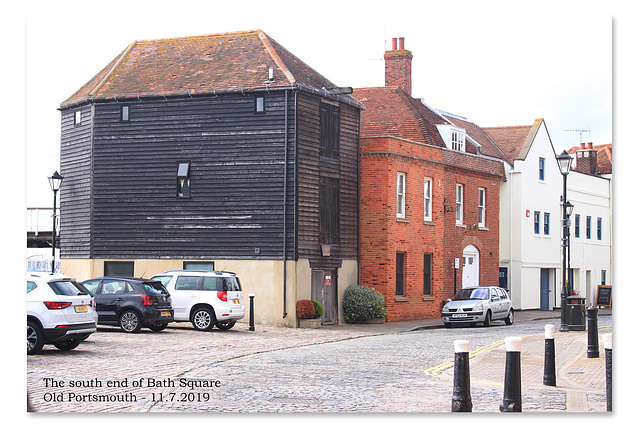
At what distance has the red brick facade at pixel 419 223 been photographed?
1236 inches

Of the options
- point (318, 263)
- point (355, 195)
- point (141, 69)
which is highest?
point (141, 69)

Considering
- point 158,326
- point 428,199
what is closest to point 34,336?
point 158,326

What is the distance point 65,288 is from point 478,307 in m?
15.8

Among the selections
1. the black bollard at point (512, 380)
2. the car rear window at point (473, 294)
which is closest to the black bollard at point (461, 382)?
the black bollard at point (512, 380)

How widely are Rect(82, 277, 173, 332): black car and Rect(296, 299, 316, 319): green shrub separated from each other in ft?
18.0

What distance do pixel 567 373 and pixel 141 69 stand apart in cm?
1766

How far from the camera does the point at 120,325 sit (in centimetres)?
2209

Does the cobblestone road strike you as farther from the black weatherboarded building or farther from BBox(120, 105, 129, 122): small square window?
BBox(120, 105, 129, 122): small square window

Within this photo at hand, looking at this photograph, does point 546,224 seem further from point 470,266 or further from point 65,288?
point 65,288

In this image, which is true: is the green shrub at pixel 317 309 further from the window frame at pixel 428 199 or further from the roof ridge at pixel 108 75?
the roof ridge at pixel 108 75

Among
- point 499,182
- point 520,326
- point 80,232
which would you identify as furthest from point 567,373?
point 499,182

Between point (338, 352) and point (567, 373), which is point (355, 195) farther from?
point (567, 373)

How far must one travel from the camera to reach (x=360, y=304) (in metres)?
29.6

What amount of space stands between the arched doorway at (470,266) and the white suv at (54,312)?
2161 cm
